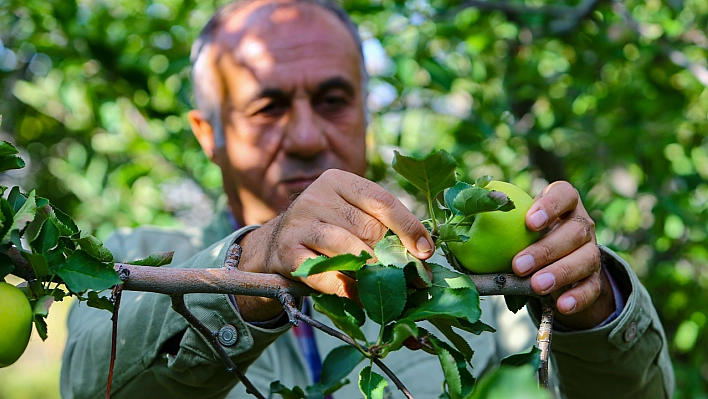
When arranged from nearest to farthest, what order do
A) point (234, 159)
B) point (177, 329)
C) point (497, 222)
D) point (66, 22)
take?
point (497, 222) < point (177, 329) < point (234, 159) < point (66, 22)

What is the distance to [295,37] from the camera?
188cm

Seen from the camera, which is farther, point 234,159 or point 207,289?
point 234,159

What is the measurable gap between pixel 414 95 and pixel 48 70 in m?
1.52

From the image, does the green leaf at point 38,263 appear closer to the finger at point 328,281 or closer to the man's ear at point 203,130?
the finger at point 328,281

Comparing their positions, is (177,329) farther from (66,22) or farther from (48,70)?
(48,70)

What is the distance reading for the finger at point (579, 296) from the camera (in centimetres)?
86

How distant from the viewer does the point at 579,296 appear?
879mm

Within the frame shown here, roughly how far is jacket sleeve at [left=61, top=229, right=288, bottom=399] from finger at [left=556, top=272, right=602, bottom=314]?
0.38m

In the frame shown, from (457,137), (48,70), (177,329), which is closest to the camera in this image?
(177,329)

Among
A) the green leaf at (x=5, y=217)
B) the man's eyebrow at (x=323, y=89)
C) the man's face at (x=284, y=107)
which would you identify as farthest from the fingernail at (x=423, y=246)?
the man's eyebrow at (x=323, y=89)

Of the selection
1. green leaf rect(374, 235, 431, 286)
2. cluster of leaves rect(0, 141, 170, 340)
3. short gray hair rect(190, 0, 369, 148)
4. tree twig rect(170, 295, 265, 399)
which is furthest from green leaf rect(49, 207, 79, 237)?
short gray hair rect(190, 0, 369, 148)

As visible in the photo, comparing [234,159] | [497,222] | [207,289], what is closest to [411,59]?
[234,159]

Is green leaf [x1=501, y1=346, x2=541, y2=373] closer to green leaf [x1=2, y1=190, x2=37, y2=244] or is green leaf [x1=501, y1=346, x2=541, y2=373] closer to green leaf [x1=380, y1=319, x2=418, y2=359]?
green leaf [x1=380, y1=319, x2=418, y2=359]

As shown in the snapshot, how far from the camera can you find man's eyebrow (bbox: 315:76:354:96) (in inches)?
71.3
